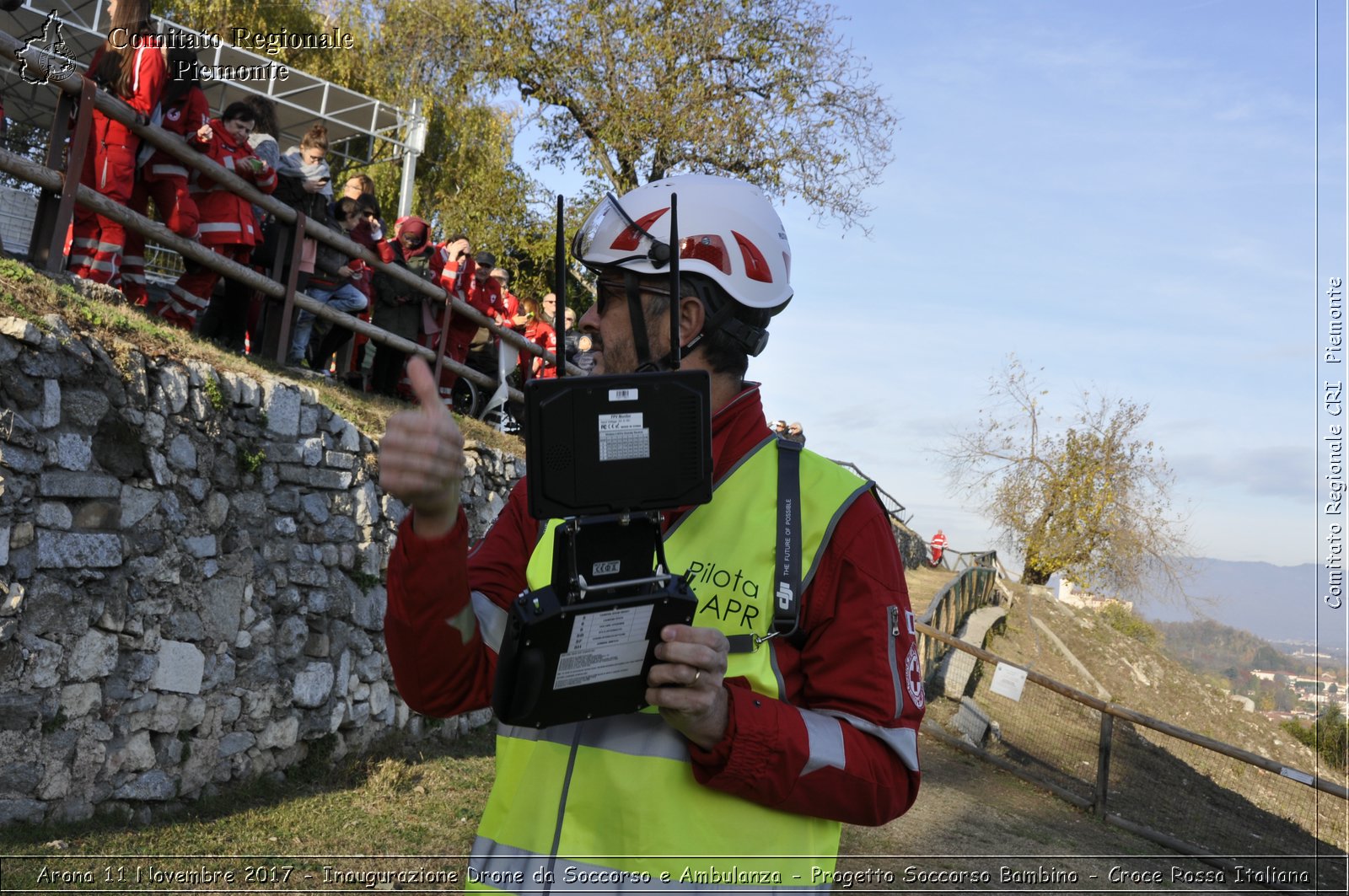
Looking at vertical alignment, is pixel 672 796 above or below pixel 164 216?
below

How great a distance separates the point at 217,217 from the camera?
6.77 m

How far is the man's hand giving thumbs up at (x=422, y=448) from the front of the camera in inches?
63.5

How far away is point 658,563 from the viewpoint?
1.72m

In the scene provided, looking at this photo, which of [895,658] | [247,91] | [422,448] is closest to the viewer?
[422,448]

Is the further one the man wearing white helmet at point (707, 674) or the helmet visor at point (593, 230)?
the helmet visor at point (593, 230)

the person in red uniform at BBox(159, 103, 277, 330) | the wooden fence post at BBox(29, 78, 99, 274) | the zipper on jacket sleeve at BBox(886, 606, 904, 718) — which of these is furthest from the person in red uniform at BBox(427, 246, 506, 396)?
the zipper on jacket sleeve at BBox(886, 606, 904, 718)

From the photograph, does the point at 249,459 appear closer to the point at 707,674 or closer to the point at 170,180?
the point at 170,180

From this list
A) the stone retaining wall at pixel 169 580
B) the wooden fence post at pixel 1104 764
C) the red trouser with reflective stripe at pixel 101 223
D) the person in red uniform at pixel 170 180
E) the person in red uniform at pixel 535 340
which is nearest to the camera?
the stone retaining wall at pixel 169 580

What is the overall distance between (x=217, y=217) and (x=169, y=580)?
8.65 ft

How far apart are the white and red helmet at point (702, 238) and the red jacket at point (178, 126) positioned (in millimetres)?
5095

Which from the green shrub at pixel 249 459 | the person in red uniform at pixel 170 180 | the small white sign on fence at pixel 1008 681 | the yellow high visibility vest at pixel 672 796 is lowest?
the small white sign on fence at pixel 1008 681

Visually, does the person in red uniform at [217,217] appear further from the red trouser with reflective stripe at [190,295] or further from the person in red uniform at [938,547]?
the person in red uniform at [938,547]

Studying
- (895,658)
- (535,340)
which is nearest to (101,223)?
(895,658)

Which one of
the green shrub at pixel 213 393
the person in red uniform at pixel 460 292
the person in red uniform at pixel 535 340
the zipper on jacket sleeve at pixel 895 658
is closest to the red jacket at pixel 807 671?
the zipper on jacket sleeve at pixel 895 658
